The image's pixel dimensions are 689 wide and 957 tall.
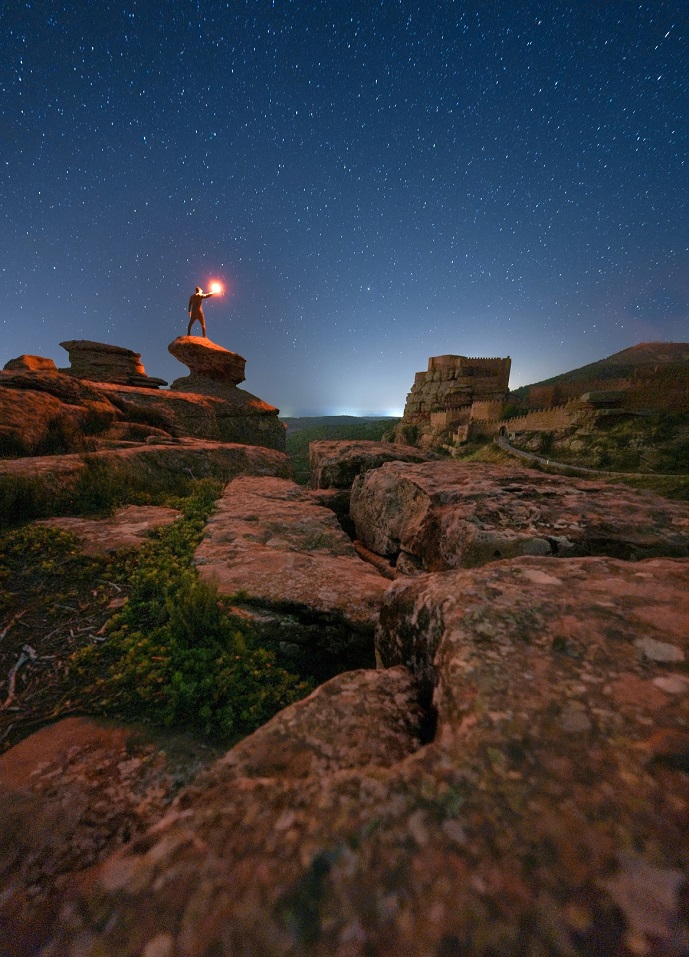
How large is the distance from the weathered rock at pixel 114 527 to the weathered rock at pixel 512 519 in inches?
173

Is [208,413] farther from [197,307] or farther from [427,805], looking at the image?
[427,805]

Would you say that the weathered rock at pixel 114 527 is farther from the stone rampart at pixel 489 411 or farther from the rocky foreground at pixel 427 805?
the stone rampart at pixel 489 411

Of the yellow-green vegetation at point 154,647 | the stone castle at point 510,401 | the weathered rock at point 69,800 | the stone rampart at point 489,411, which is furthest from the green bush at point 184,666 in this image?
the stone rampart at point 489,411

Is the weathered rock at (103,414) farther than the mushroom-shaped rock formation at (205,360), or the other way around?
the mushroom-shaped rock formation at (205,360)

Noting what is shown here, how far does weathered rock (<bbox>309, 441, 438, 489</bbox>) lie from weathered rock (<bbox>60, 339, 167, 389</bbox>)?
13619 mm

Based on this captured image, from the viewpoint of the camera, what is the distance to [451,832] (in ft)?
3.99

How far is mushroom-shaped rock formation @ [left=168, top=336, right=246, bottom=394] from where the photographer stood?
23.2 meters

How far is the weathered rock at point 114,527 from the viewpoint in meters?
5.11

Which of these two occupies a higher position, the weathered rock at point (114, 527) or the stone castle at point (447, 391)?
the stone castle at point (447, 391)

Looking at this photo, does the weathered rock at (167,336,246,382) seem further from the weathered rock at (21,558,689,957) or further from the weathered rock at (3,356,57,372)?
the weathered rock at (21,558,689,957)

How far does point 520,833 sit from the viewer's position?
1.20 m

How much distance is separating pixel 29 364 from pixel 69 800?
1711 centimetres

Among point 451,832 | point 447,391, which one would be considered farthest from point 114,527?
point 447,391

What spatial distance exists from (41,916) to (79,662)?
2.69 metres
